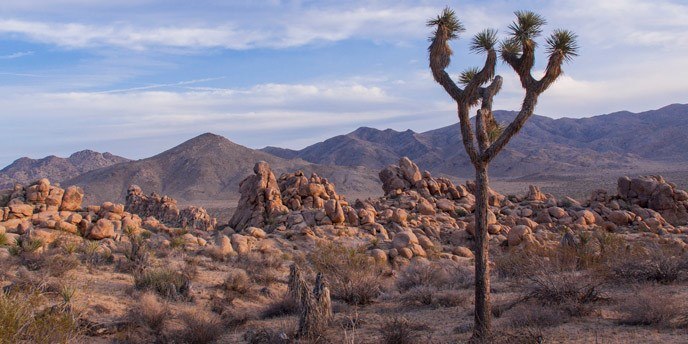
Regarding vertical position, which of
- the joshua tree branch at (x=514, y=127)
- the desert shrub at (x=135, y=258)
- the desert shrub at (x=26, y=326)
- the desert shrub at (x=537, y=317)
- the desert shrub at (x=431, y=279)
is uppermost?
the joshua tree branch at (x=514, y=127)

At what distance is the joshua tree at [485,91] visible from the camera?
962 centimetres

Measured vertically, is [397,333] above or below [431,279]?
above

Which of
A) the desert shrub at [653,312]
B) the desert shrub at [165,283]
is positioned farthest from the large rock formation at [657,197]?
the desert shrub at [165,283]

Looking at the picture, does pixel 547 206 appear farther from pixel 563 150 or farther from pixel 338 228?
pixel 563 150

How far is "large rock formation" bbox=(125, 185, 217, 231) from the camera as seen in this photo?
1358 inches

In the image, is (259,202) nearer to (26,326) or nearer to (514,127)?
(514,127)

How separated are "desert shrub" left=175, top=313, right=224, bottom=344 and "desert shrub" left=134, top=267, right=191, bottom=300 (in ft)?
9.82

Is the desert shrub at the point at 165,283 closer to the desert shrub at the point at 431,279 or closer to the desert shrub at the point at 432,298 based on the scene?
the desert shrub at the point at 432,298

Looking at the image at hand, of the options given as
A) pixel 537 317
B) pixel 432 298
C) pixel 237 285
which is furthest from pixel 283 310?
pixel 537 317

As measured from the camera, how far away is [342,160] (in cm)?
14300

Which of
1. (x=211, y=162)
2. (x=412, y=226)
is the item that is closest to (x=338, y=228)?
(x=412, y=226)

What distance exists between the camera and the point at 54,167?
132500mm

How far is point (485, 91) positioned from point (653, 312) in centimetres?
460

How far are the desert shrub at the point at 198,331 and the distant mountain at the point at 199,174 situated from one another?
7006 centimetres
